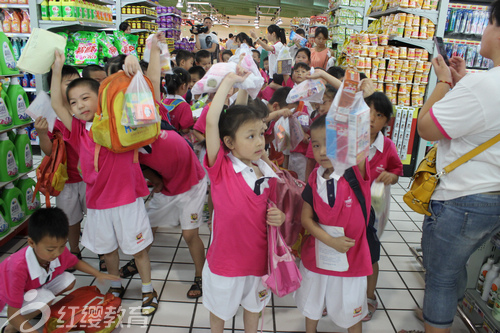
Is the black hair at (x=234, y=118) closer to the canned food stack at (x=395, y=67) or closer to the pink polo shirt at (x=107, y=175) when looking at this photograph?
the pink polo shirt at (x=107, y=175)

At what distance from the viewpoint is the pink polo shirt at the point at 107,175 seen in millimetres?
2094

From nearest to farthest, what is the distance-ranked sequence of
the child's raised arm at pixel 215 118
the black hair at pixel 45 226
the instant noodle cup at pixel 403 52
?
the child's raised arm at pixel 215 118, the black hair at pixel 45 226, the instant noodle cup at pixel 403 52

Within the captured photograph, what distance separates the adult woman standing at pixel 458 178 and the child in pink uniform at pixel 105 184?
1.57 metres

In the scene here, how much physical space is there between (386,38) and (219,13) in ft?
88.4

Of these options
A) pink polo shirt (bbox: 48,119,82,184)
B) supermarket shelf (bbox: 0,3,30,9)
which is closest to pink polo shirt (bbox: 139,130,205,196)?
pink polo shirt (bbox: 48,119,82,184)

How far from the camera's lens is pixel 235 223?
173 centimetres

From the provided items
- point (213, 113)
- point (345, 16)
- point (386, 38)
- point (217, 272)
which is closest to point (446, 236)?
point (217, 272)

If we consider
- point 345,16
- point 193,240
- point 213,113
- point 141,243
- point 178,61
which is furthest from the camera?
point 345,16

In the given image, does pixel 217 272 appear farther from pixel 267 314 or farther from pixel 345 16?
pixel 345 16

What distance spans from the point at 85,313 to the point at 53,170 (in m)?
0.93

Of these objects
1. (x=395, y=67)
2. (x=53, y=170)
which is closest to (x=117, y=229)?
(x=53, y=170)

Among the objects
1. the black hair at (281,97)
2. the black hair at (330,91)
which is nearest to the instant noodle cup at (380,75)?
the black hair at (281,97)

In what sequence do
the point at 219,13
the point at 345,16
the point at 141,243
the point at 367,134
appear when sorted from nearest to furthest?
the point at 367,134 < the point at 141,243 < the point at 345,16 < the point at 219,13

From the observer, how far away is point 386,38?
4.91 m
